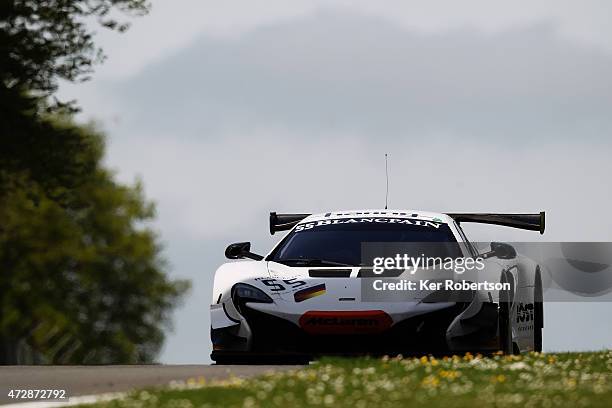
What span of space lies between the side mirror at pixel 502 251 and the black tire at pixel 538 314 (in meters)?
2.14

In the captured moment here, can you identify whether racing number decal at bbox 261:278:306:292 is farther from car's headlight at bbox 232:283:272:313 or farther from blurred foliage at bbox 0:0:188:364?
blurred foliage at bbox 0:0:188:364

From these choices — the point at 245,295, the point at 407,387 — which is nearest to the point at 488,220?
the point at 245,295

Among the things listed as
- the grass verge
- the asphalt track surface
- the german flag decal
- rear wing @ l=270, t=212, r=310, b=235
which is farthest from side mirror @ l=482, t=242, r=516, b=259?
rear wing @ l=270, t=212, r=310, b=235

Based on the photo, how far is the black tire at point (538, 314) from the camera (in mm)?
16859

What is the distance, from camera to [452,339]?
1390 cm

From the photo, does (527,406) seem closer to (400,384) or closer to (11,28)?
(400,384)

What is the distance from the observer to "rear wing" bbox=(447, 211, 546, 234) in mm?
18672

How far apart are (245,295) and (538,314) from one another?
4.23m

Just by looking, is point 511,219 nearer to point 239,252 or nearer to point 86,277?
point 239,252

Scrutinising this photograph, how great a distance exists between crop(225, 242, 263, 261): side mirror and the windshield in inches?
6.8

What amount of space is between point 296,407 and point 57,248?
41.9 metres

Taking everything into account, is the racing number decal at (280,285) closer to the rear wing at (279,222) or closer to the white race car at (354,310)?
the white race car at (354,310)

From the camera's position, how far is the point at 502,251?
14.7m

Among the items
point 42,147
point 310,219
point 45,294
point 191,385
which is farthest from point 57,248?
point 191,385
